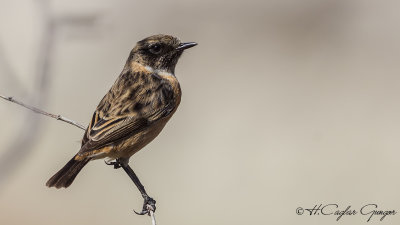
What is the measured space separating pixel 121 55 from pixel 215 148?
7.13 feet

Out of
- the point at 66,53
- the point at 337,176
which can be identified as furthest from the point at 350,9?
the point at 66,53

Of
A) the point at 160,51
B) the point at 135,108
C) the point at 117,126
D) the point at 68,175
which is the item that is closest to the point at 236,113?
the point at 160,51

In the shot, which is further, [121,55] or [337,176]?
[121,55]

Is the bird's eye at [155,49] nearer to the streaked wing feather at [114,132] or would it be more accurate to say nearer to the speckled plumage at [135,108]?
the speckled plumage at [135,108]

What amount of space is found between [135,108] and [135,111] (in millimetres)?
39

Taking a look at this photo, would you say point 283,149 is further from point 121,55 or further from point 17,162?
point 17,162

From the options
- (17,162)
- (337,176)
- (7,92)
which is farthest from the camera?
(337,176)

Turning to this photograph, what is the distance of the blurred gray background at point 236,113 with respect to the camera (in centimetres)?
920

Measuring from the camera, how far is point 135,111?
215 inches

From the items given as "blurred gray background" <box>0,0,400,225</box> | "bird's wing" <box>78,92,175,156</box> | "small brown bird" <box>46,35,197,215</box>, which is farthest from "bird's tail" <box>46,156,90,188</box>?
"blurred gray background" <box>0,0,400,225</box>

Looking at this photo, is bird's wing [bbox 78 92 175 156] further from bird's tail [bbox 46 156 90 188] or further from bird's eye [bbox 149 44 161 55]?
bird's eye [bbox 149 44 161 55]

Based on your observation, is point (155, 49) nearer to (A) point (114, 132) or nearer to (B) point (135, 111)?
(B) point (135, 111)

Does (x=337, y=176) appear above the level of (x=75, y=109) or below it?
below

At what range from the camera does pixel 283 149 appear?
33.1 feet
